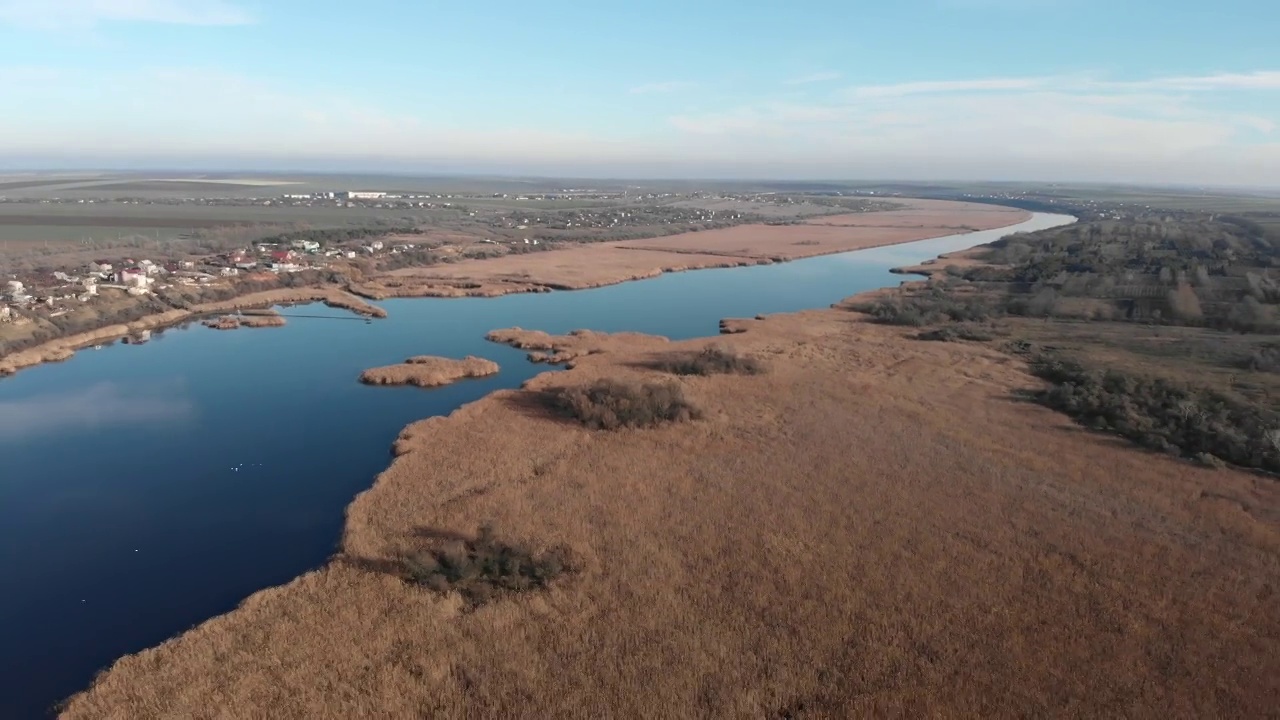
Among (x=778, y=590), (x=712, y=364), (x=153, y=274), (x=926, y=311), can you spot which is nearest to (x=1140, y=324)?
(x=926, y=311)

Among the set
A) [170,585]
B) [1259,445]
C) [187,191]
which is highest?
[187,191]

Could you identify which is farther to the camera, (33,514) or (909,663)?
(33,514)

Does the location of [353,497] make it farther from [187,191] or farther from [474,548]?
[187,191]

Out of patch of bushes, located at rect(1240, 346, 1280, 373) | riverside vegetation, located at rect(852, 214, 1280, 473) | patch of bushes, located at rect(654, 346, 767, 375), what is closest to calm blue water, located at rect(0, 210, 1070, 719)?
patch of bushes, located at rect(654, 346, 767, 375)

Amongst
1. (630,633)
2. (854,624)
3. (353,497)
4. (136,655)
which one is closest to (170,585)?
(136,655)

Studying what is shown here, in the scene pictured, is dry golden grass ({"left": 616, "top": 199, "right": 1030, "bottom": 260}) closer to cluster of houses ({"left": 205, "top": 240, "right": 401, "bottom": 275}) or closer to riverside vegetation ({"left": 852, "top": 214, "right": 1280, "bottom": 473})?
riverside vegetation ({"left": 852, "top": 214, "right": 1280, "bottom": 473})

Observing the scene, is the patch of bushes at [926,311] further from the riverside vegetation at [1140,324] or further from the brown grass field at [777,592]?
the brown grass field at [777,592]

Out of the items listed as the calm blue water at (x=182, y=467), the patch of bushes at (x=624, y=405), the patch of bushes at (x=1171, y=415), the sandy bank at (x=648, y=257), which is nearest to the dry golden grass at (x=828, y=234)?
the sandy bank at (x=648, y=257)
